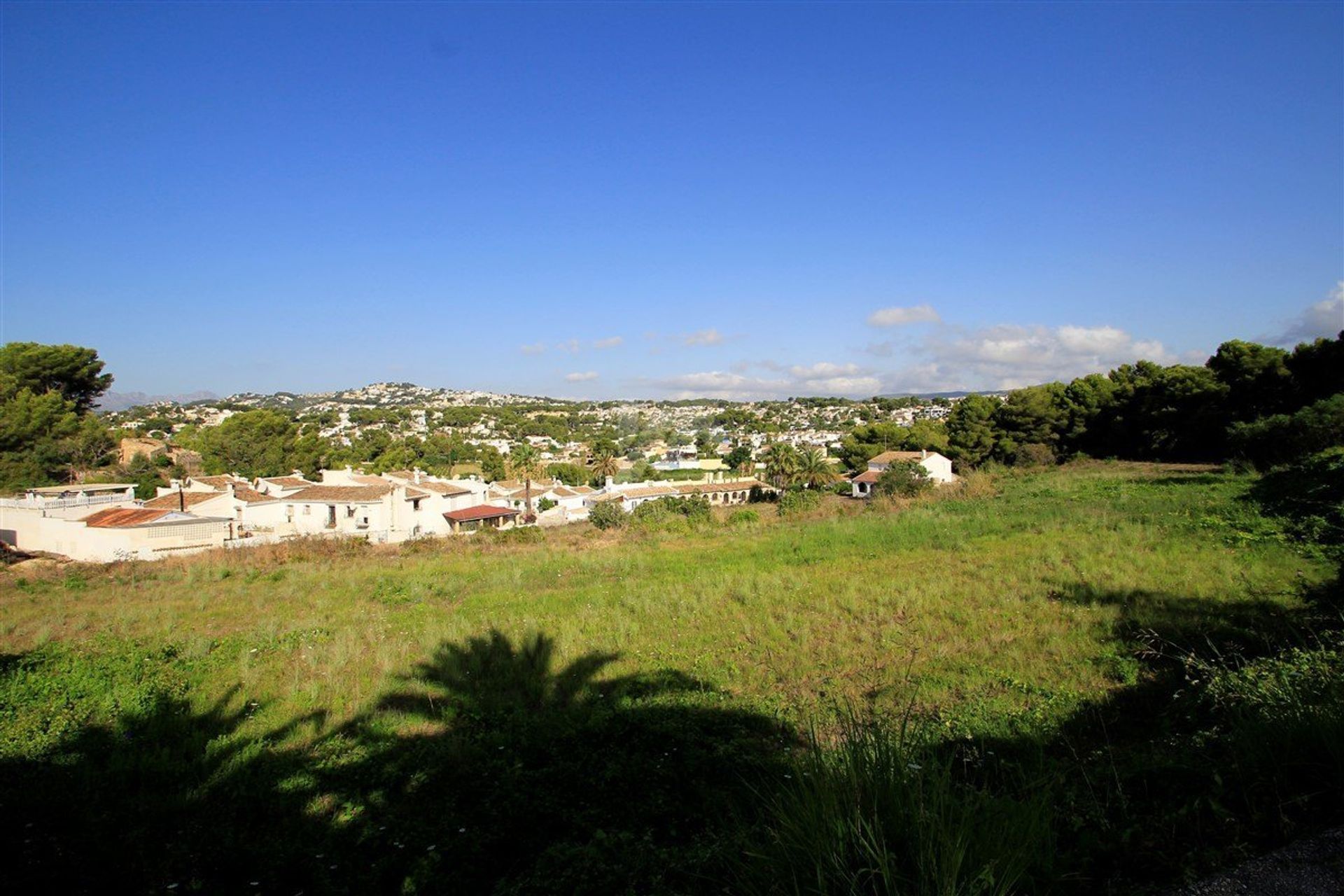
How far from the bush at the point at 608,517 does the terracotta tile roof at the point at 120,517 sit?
1779 cm

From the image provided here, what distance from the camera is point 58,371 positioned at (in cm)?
3959

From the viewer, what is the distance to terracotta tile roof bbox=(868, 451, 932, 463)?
44500 millimetres

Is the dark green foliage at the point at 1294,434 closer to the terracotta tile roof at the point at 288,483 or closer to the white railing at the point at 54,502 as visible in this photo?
the terracotta tile roof at the point at 288,483

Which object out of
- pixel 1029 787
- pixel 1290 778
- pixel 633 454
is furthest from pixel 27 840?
pixel 633 454

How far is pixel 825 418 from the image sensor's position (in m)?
141

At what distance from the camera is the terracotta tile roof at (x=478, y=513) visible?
119 ft

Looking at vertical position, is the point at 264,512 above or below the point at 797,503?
above

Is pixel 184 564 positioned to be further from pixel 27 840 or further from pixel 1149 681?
pixel 1149 681

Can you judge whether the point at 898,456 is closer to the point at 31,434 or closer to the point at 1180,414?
the point at 1180,414

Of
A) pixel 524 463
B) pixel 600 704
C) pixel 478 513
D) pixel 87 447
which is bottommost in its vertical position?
pixel 478 513

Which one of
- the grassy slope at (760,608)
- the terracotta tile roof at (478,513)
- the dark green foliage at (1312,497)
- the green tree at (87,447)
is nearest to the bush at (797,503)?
the grassy slope at (760,608)

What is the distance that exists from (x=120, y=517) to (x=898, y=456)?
43551 millimetres

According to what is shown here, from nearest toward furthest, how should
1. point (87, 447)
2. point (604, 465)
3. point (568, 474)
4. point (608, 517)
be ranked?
point (608, 517), point (87, 447), point (604, 465), point (568, 474)

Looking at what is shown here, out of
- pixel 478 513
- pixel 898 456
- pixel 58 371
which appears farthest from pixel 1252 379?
pixel 58 371
